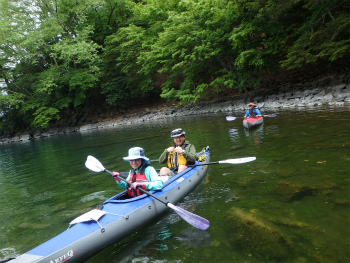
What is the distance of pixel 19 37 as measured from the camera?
2319cm

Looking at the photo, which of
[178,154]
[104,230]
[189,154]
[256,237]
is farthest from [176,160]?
[256,237]

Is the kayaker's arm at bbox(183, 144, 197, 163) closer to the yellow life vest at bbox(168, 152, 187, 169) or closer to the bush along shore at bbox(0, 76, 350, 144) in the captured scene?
the yellow life vest at bbox(168, 152, 187, 169)

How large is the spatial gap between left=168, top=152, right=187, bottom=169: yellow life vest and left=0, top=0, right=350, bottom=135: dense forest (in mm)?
11070

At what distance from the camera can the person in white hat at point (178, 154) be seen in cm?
570

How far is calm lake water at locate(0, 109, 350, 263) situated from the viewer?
3.17m

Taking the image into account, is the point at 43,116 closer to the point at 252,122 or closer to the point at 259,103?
the point at 259,103

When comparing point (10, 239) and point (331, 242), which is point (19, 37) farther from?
point (331, 242)

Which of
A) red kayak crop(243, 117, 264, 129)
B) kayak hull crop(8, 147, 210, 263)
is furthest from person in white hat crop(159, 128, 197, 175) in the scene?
red kayak crop(243, 117, 264, 129)

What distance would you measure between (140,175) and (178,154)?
5.46 ft

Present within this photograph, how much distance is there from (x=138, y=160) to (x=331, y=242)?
310 centimetres

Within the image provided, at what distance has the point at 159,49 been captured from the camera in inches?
830

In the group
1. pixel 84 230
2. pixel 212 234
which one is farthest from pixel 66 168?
pixel 212 234

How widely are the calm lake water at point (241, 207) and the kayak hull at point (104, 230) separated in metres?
0.22

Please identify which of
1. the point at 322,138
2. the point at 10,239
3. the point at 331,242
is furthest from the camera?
the point at 322,138
